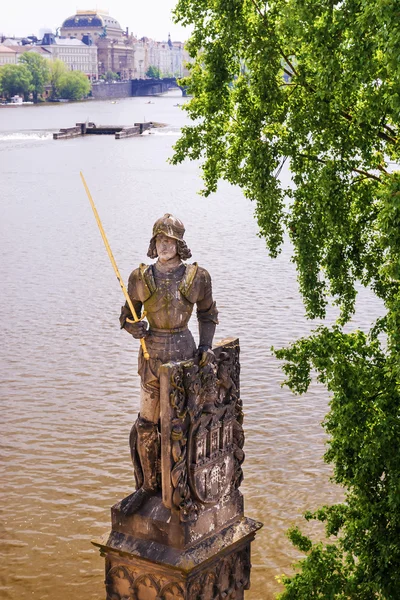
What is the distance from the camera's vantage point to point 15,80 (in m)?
175

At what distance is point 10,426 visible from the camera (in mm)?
27672

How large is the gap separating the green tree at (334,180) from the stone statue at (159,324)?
12.3 ft

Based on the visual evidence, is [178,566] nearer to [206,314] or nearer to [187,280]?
[206,314]

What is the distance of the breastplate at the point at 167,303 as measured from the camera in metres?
10.4

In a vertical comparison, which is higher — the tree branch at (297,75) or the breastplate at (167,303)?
the tree branch at (297,75)

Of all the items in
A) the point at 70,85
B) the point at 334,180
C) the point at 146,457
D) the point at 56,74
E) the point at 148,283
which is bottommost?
the point at 70,85

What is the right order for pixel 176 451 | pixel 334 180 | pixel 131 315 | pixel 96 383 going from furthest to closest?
pixel 96 383 < pixel 334 180 < pixel 131 315 < pixel 176 451

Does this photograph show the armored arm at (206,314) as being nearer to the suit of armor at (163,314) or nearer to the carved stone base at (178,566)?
the suit of armor at (163,314)

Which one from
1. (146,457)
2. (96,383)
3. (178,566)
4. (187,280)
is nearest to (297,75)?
(187,280)

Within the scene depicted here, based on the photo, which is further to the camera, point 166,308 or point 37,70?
point 37,70

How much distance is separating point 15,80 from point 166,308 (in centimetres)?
17110

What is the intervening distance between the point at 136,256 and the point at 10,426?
74.8 feet

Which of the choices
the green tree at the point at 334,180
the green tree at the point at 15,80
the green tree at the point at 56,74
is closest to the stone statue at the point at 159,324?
the green tree at the point at 334,180

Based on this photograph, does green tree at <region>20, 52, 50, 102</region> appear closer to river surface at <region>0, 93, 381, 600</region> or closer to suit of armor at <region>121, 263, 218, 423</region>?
river surface at <region>0, 93, 381, 600</region>
